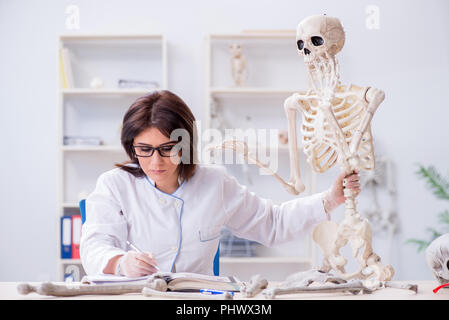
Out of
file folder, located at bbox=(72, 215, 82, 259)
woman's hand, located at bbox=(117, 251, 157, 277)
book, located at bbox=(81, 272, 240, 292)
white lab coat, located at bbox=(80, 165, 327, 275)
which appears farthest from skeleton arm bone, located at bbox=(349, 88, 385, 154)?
file folder, located at bbox=(72, 215, 82, 259)

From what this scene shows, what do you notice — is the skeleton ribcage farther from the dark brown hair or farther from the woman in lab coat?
the dark brown hair

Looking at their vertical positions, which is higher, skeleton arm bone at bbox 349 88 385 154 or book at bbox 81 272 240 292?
skeleton arm bone at bbox 349 88 385 154

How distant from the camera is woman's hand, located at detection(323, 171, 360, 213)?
4.50 feet

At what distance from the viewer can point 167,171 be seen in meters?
1.55

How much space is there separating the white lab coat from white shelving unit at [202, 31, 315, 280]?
182cm

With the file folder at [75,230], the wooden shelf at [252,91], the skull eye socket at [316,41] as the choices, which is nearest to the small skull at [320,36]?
the skull eye socket at [316,41]

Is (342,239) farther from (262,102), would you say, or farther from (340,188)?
(262,102)

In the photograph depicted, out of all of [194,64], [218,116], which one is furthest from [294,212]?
[194,64]

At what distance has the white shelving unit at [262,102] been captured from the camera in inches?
139

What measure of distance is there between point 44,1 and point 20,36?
0.31 m

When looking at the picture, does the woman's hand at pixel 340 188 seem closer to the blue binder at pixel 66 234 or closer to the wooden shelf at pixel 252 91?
the wooden shelf at pixel 252 91

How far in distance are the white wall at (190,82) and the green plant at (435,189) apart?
73 millimetres

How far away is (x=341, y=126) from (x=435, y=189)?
241cm
